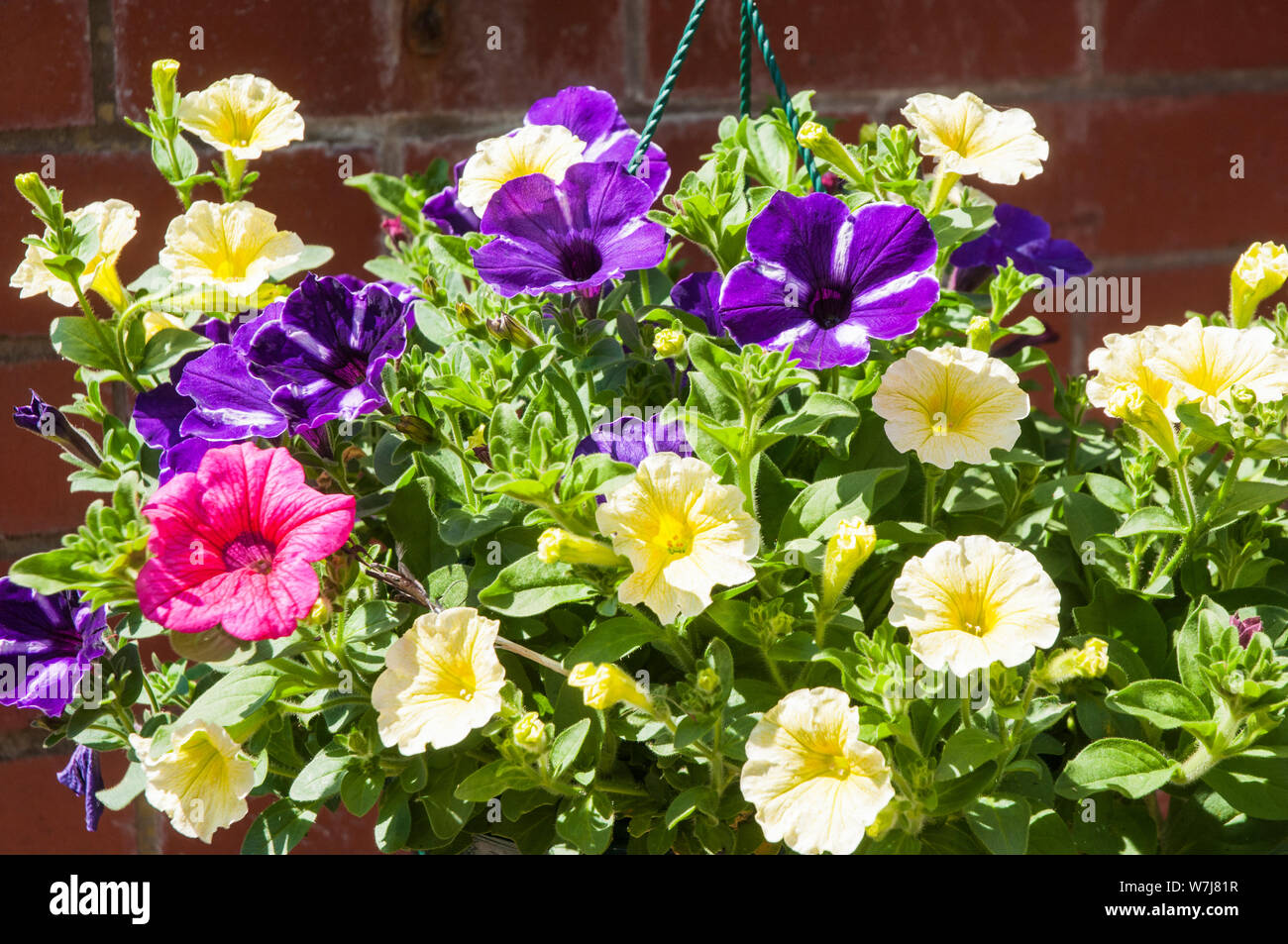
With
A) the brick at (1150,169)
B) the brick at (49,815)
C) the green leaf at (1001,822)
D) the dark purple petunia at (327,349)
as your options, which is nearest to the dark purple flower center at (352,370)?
the dark purple petunia at (327,349)

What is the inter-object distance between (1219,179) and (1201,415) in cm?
75

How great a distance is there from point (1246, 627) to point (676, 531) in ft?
0.82

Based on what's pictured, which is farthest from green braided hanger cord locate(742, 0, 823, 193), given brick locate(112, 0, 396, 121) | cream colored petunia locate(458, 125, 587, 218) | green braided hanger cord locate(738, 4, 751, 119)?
brick locate(112, 0, 396, 121)

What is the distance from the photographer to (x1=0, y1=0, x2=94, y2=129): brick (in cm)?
87

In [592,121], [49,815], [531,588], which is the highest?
[592,121]

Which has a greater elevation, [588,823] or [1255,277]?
[1255,277]

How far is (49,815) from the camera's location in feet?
3.23

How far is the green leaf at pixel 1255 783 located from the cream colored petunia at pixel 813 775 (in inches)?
6.4

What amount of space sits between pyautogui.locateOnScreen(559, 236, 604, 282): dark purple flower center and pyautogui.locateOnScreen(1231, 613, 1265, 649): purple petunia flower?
0.33 m

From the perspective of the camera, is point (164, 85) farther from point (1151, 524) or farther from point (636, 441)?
point (1151, 524)

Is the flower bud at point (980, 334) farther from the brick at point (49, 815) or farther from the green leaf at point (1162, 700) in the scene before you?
the brick at point (49, 815)

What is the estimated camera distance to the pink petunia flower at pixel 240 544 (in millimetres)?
427

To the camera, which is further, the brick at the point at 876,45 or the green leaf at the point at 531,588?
the brick at the point at 876,45

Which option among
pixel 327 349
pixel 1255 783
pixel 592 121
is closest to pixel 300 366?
pixel 327 349
